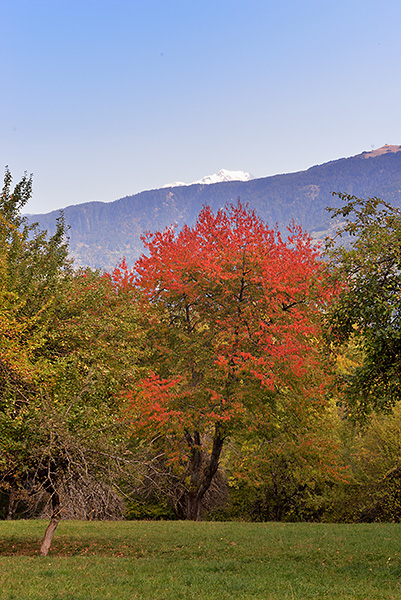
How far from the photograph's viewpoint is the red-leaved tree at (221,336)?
2295cm

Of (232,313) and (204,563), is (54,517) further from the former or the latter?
(232,313)

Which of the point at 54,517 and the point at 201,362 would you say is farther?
the point at 201,362

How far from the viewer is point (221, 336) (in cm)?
2408

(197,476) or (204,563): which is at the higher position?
(204,563)

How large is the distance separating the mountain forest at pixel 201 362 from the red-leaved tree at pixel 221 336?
97 mm

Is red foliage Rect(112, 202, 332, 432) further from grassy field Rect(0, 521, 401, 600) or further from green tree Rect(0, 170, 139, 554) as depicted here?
grassy field Rect(0, 521, 401, 600)

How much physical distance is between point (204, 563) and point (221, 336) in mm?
10734

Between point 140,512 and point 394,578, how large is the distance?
25.5 m

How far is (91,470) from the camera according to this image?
1603 cm

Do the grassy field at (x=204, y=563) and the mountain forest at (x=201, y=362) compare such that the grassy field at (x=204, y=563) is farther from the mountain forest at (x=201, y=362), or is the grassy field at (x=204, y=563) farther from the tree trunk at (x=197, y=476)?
the tree trunk at (x=197, y=476)

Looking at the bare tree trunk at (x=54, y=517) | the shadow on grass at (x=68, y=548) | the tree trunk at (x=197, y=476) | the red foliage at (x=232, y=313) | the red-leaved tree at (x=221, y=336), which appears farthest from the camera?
the tree trunk at (x=197, y=476)

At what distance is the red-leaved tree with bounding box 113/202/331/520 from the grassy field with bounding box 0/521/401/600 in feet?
10.9

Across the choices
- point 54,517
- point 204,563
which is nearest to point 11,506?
point 54,517

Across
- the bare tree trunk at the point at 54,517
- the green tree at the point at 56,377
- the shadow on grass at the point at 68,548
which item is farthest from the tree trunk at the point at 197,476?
the bare tree trunk at the point at 54,517
